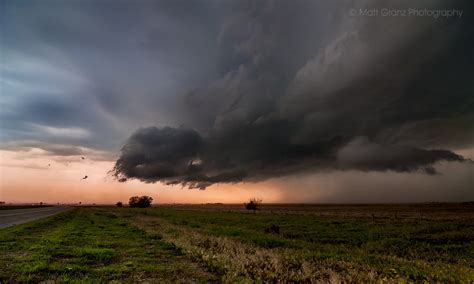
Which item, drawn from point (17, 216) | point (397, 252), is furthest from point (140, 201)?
point (397, 252)

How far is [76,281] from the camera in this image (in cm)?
1079

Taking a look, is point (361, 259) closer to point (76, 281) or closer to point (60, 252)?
point (76, 281)

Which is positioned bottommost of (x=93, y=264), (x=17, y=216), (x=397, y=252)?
(x=397, y=252)

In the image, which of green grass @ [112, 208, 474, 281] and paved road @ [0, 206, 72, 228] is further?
paved road @ [0, 206, 72, 228]

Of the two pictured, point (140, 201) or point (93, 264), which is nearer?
point (93, 264)

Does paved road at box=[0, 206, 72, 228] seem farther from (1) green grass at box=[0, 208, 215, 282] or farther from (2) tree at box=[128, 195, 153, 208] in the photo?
(2) tree at box=[128, 195, 153, 208]

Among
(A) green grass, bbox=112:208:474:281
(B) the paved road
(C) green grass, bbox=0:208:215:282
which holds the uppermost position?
(B) the paved road

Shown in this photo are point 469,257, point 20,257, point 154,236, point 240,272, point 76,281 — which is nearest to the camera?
point 76,281

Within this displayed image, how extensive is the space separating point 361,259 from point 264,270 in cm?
718

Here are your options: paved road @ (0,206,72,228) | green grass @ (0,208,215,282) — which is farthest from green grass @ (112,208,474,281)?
paved road @ (0,206,72,228)

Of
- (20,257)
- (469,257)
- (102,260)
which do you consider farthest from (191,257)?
(469,257)

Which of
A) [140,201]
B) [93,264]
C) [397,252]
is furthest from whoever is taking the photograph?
[140,201]

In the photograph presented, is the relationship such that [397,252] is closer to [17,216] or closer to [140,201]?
[17,216]

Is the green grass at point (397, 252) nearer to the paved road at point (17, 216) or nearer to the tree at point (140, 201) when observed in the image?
the paved road at point (17, 216)
